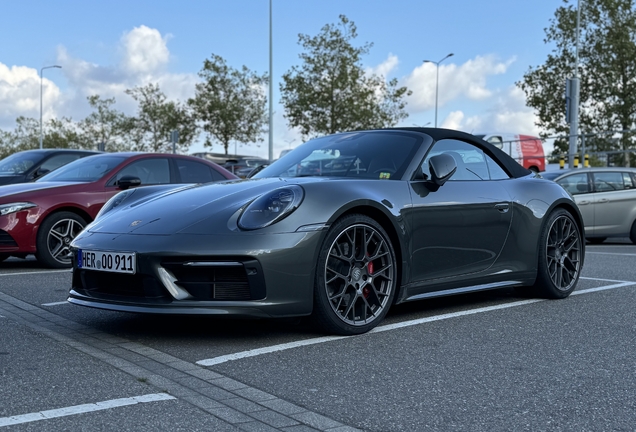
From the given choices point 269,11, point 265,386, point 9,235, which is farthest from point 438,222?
point 269,11

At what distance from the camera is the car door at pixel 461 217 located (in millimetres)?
5289

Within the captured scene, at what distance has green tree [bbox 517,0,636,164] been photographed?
35.2 metres

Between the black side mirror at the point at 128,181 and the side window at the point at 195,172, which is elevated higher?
the side window at the point at 195,172

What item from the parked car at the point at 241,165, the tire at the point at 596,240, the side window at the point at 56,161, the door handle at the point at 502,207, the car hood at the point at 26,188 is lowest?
the tire at the point at 596,240

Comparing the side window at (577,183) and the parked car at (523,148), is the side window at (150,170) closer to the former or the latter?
the side window at (577,183)

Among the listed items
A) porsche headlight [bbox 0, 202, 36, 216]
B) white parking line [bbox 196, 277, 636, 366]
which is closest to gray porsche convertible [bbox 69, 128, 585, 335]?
white parking line [bbox 196, 277, 636, 366]

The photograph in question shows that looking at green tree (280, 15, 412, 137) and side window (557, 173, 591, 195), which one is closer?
side window (557, 173, 591, 195)

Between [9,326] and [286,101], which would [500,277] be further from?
[286,101]

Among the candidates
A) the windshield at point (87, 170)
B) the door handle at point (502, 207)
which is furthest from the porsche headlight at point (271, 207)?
the windshield at point (87, 170)

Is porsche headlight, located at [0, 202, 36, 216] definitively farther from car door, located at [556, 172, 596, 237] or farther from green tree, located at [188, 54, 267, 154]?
green tree, located at [188, 54, 267, 154]

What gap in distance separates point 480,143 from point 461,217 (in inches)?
34.2

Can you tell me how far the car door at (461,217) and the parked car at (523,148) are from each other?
25.8 meters

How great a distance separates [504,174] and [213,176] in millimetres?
4701

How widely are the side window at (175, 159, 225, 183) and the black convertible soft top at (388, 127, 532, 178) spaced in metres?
4.47
